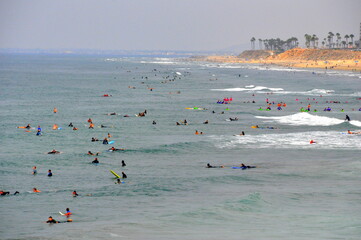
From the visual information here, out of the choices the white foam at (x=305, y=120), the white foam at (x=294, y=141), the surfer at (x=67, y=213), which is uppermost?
the white foam at (x=305, y=120)

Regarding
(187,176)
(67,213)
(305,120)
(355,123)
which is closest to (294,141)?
(355,123)

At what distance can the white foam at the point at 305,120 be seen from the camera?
70.6 meters

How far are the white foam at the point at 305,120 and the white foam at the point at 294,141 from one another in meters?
7.23

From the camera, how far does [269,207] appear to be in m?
34.7

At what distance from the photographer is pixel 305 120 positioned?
73750mm

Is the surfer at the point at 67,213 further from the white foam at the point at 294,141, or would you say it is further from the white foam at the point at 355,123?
the white foam at the point at 355,123

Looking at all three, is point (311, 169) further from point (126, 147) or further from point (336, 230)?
point (126, 147)

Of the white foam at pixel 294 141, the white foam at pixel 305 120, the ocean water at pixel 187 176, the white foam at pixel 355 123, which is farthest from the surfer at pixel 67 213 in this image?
the white foam at pixel 355 123

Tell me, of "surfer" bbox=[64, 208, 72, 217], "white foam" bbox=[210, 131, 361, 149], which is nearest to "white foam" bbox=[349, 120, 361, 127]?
"white foam" bbox=[210, 131, 361, 149]

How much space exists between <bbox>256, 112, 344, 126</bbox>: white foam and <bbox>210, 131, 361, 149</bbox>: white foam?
7.23 m

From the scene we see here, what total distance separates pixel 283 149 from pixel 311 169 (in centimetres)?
828

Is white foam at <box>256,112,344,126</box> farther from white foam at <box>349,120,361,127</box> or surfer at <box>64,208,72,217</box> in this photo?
surfer at <box>64,208,72,217</box>

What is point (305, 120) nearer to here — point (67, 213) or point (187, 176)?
point (187, 176)

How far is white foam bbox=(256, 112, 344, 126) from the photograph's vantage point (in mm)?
70562
